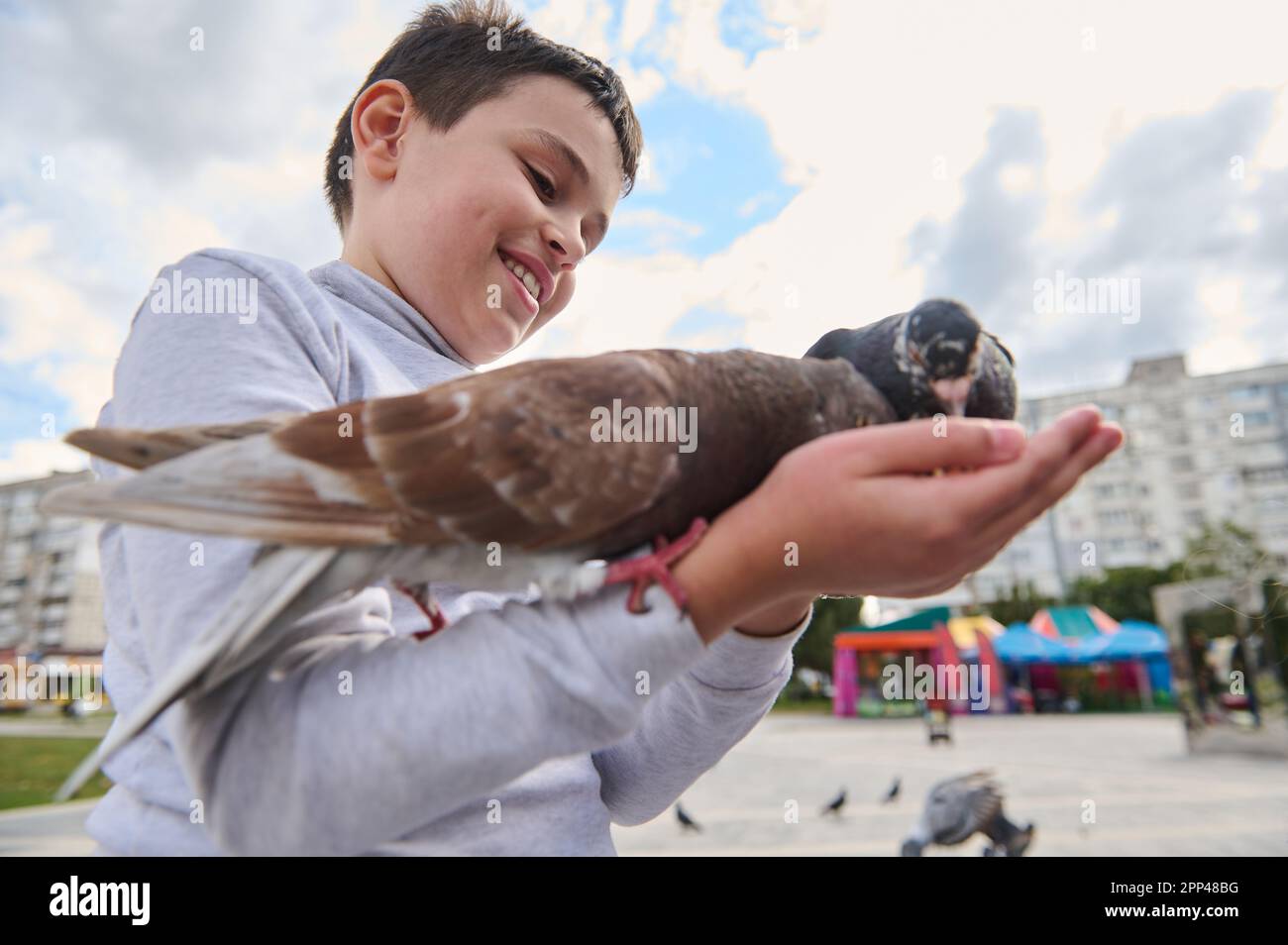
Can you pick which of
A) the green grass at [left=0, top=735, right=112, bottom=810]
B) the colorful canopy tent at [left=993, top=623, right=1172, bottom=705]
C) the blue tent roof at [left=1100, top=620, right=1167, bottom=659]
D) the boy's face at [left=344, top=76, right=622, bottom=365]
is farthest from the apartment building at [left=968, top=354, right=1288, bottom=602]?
the boy's face at [left=344, top=76, right=622, bottom=365]

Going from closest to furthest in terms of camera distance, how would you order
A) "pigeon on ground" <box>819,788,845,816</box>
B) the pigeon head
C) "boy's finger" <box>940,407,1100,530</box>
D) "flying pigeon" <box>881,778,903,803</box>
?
"boy's finger" <box>940,407,1100,530</box> < the pigeon head < "pigeon on ground" <box>819,788,845,816</box> < "flying pigeon" <box>881,778,903,803</box>

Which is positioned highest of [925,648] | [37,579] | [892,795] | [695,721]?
[37,579]

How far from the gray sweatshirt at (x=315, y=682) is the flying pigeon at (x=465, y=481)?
68 millimetres

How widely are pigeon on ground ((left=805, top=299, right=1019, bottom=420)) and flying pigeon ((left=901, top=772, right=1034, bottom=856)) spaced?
19.6ft

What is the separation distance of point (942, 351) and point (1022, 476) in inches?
12.2

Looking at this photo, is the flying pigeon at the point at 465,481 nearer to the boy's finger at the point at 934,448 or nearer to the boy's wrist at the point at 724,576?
the boy's wrist at the point at 724,576

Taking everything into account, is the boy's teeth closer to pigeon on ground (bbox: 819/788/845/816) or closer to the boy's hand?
the boy's hand

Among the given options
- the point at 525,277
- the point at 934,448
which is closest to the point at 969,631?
the point at 525,277

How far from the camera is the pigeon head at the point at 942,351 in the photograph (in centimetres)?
139

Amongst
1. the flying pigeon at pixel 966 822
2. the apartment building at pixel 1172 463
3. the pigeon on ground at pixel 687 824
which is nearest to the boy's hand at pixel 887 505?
the flying pigeon at pixel 966 822

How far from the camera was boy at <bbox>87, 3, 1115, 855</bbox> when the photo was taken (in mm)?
1071

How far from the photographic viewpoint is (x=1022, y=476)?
1.18 m

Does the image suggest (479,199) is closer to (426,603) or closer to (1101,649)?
(426,603)
